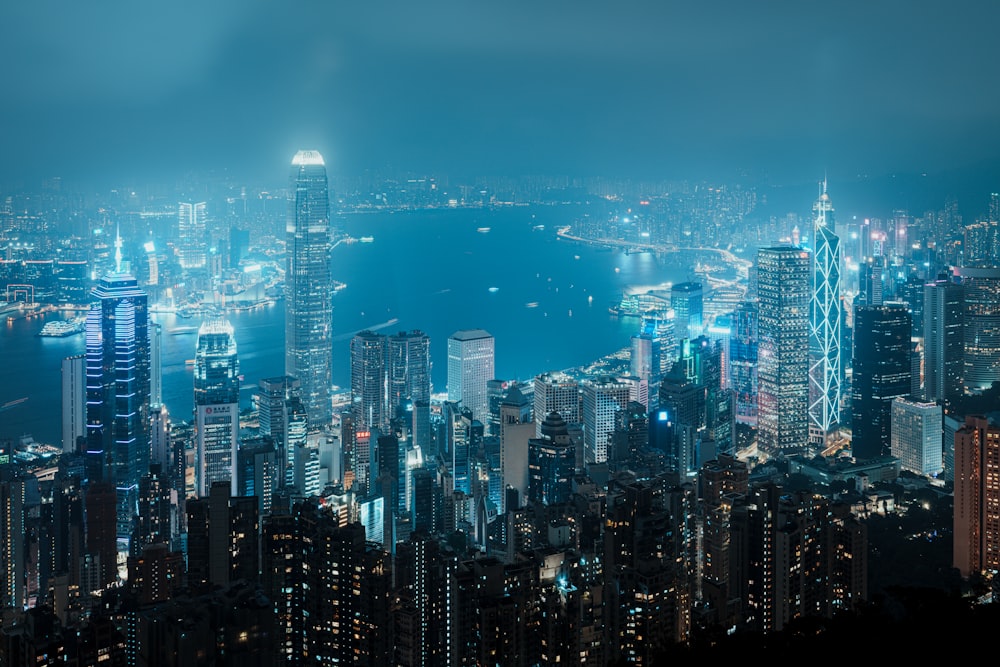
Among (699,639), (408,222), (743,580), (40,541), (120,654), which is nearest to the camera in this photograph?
(699,639)

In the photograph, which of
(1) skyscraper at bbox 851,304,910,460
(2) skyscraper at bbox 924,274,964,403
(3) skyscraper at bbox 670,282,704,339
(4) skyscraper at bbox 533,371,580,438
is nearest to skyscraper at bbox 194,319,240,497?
(4) skyscraper at bbox 533,371,580,438

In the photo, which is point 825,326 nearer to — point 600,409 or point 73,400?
point 600,409

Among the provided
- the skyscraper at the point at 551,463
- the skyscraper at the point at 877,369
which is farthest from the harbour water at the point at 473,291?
the skyscraper at the point at 877,369

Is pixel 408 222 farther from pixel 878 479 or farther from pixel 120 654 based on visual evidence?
pixel 120 654

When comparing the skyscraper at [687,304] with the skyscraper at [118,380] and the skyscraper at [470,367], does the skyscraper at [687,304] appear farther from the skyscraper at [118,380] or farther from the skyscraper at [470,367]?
the skyscraper at [118,380]

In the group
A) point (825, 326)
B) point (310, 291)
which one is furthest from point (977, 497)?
point (310, 291)

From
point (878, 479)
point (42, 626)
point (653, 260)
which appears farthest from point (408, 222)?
point (42, 626)

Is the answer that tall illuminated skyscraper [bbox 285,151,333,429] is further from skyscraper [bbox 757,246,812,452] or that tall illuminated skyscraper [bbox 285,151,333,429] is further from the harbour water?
skyscraper [bbox 757,246,812,452]
